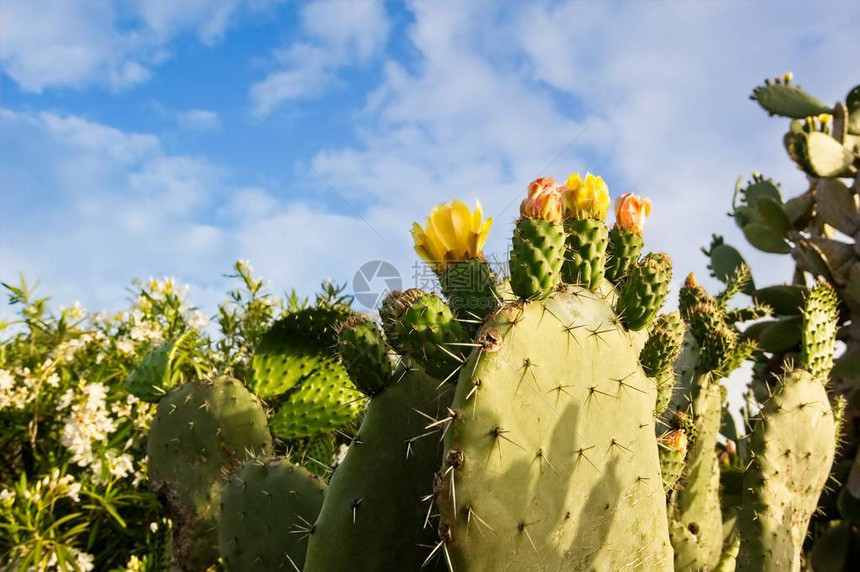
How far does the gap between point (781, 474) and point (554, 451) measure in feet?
3.86

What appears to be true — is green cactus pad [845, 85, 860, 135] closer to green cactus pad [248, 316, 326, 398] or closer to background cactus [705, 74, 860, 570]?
background cactus [705, 74, 860, 570]

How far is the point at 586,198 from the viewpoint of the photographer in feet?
5.05

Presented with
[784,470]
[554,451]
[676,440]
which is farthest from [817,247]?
→ [554,451]

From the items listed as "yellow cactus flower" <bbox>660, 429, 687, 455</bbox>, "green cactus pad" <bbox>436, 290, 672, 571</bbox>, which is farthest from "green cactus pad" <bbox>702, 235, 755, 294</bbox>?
"green cactus pad" <bbox>436, 290, 672, 571</bbox>

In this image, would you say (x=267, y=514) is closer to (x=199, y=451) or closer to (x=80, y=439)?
(x=199, y=451)

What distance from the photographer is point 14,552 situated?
2301 mm

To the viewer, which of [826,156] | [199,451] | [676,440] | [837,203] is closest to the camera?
[676,440]

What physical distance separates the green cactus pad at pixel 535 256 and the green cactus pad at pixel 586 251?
0.50 ft

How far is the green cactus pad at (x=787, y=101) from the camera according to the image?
396 centimetres

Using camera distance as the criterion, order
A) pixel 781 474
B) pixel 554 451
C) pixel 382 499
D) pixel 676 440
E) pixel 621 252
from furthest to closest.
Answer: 1. pixel 781 474
2. pixel 676 440
3. pixel 621 252
4. pixel 382 499
5. pixel 554 451

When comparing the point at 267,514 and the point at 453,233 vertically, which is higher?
the point at 453,233

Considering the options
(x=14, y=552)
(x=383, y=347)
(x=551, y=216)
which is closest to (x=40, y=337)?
(x=14, y=552)

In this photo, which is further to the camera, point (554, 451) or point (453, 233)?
point (453, 233)

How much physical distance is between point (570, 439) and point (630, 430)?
6.6 inches
